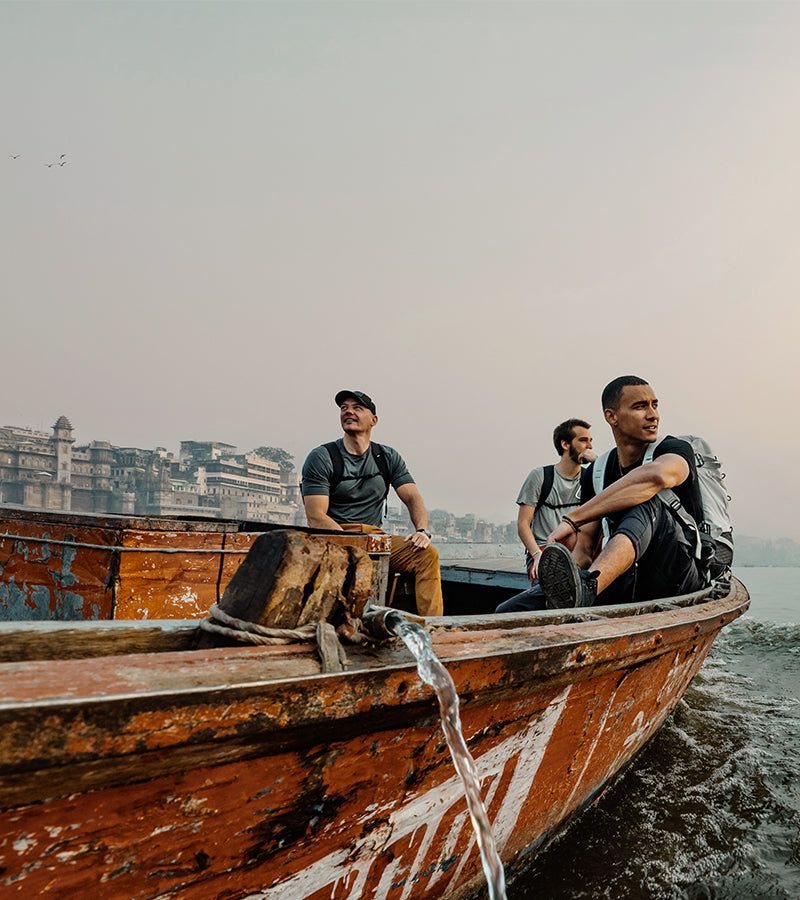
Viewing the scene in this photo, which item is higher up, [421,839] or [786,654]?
[421,839]

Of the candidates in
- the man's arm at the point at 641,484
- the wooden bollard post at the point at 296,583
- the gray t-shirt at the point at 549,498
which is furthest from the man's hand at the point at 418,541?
the wooden bollard post at the point at 296,583

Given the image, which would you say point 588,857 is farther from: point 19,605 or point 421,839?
point 19,605

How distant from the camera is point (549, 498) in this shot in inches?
210

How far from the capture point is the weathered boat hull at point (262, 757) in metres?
0.83

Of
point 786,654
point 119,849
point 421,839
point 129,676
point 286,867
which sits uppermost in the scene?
point 129,676

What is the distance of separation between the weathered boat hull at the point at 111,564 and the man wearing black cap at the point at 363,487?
5.10 ft

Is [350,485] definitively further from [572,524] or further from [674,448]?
[674,448]

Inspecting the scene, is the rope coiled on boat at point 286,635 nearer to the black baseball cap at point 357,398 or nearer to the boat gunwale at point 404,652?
the boat gunwale at point 404,652

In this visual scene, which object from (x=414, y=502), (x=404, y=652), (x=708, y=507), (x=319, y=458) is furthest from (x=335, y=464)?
(x=404, y=652)

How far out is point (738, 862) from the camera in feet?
7.49

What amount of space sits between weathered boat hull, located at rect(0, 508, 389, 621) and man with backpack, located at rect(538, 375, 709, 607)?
128 cm

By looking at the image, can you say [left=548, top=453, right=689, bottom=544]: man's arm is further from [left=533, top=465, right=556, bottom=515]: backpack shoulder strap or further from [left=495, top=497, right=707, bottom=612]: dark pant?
[left=533, top=465, right=556, bottom=515]: backpack shoulder strap

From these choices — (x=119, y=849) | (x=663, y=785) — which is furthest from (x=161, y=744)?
(x=663, y=785)

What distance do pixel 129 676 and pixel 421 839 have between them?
39.2 inches
